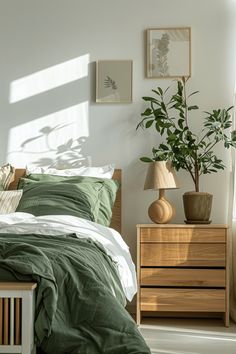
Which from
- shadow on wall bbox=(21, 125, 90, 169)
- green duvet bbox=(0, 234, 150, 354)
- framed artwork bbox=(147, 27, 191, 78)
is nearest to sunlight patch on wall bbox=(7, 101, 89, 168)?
shadow on wall bbox=(21, 125, 90, 169)

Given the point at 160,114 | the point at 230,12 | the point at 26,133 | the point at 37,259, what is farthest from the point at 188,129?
the point at 37,259

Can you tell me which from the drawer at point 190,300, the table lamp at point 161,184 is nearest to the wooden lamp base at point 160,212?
the table lamp at point 161,184

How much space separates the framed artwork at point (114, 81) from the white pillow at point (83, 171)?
0.55 m

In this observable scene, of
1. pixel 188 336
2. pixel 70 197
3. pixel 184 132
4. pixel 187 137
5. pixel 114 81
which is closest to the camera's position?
pixel 188 336

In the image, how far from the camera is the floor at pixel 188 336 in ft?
12.0

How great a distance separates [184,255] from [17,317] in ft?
7.30

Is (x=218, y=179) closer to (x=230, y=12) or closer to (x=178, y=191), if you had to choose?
(x=178, y=191)

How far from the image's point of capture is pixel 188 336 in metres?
4.06

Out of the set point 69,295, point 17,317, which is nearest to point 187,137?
point 69,295

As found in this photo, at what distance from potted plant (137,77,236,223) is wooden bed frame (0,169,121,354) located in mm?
2402

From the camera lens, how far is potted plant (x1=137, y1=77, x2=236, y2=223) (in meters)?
4.65

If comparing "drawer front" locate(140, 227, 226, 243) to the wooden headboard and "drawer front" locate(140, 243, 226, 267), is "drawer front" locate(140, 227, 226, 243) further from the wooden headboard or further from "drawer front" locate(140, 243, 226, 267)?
the wooden headboard

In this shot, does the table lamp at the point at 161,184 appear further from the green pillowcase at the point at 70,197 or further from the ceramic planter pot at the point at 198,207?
the green pillowcase at the point at 70,197

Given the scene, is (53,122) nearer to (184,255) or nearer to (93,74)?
(93,74)
